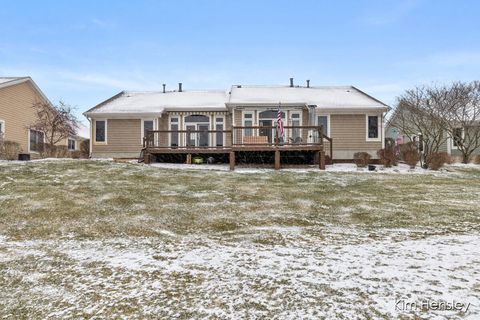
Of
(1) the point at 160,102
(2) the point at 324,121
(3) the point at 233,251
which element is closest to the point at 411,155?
(2) the point at 324,121

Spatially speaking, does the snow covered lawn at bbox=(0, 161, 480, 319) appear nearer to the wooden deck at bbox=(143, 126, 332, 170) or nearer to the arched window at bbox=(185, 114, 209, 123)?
the wooden deck at bbox=(143, 126, 332, 170)

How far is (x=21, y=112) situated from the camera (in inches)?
829

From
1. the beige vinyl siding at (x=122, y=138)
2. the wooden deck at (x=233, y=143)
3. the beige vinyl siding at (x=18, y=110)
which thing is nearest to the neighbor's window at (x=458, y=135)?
the wooden deck at (x=233, y=143)

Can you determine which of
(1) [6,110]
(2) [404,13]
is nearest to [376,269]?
(2) [404,13]

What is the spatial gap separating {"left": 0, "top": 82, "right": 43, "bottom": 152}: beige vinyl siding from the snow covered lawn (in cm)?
1318

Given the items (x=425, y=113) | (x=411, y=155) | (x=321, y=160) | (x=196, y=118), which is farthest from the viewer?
(x=425, y=113)

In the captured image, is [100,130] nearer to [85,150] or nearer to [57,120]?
[85,150]

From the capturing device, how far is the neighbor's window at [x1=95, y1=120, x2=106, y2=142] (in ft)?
60.5

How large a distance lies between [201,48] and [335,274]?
28753 millimetres

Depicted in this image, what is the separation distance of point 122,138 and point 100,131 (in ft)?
4.27

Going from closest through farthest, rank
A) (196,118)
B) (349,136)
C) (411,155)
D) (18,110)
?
(411,155) → (349,136) → (196,118) → (18,110)

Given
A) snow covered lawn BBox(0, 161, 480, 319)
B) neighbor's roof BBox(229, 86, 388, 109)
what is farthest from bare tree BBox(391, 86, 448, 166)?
snow covered lawn BBox(0, 161, 480, 319)

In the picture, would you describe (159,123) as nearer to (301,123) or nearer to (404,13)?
(301,123)

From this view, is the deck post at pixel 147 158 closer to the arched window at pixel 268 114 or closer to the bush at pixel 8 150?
the arched window at pixel 268 114
